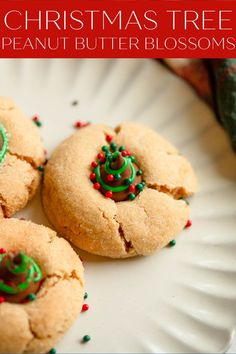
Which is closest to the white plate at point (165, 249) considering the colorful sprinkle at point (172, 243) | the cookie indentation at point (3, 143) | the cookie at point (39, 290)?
the colorful sprinkle at point (172, 243)

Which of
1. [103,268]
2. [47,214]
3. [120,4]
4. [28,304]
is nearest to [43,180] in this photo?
[47,214]

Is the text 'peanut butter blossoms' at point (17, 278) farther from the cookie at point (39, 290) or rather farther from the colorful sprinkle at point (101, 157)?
the colorful sprinkle at point (101, 157)

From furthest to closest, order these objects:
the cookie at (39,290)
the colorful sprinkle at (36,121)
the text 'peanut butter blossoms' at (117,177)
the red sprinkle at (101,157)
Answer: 1. the colorful sprinkle at (36,121)
2. the red sprinkle at (101,157)
3. the text 'peanut butter blossoms' at (117,177)
4. the cookie at (39,290)

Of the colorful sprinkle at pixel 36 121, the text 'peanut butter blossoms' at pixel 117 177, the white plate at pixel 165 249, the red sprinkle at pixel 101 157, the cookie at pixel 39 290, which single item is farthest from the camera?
the colorful sprinkle at pixel 36 121

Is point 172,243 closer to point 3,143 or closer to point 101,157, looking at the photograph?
point 101,157

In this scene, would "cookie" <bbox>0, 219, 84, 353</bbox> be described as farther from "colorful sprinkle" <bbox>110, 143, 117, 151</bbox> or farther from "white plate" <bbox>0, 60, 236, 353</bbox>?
"colorful sprinkle" <bbox>110, 143, 117, 151</bbox>

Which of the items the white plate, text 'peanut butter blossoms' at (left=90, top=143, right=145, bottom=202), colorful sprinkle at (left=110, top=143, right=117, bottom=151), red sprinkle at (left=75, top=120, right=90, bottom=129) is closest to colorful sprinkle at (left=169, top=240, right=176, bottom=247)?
the white plate

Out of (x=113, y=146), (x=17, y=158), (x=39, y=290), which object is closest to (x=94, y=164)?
(x=113, y=146)
